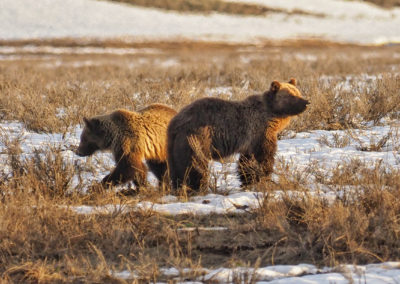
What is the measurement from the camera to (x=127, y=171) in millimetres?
6090

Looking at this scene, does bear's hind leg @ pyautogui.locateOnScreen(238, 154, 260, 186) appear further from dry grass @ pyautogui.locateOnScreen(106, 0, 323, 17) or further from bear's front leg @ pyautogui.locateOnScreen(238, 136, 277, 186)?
dry grass @ pyautogui.locateOnScreen(106, 0, 323, 17)

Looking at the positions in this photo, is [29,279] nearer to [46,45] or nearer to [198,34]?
[46,45]

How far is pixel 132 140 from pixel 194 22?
4700cm

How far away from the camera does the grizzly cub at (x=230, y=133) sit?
584 cm

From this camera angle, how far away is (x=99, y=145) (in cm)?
659

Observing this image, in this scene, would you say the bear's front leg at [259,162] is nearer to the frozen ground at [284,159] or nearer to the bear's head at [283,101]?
the frozen ground at [284,159]

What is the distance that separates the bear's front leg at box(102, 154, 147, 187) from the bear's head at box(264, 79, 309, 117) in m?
1.58

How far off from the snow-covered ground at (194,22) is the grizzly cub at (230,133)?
38613mm

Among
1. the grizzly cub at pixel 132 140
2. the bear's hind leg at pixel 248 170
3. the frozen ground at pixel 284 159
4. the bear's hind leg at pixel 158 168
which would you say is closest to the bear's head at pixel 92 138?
the grizzly cub at pixel 132 140

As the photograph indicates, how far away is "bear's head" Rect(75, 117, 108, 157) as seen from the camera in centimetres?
648

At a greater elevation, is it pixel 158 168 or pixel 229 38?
pixel 229 38

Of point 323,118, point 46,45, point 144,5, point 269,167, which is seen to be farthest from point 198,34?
point 269,167

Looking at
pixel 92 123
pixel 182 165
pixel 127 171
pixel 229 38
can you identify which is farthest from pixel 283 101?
pixel 229 38

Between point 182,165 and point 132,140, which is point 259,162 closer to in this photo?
point 182,165
